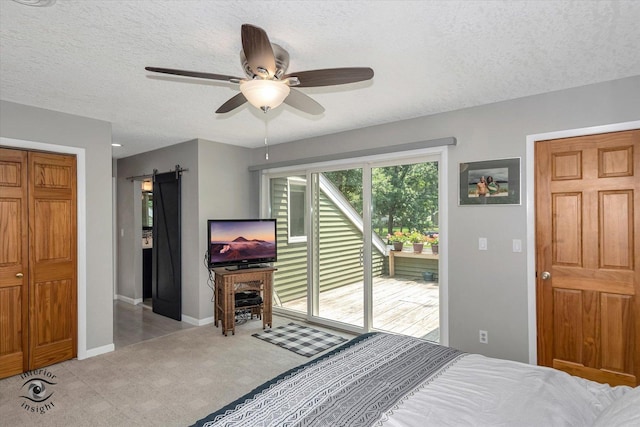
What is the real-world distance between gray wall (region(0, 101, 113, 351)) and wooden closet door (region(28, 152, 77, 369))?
0.13 meters

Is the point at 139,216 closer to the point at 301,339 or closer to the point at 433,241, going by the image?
the point at 301,339

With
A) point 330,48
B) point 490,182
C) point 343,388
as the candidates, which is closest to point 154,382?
point 343,388

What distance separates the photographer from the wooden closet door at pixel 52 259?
3.31 m

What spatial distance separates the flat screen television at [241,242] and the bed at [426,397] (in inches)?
114

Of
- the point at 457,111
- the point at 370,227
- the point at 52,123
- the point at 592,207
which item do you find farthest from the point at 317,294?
the point at 52,123

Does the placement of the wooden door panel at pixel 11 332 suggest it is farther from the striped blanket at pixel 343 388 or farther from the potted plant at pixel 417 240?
the potted plant at pixel 417 240

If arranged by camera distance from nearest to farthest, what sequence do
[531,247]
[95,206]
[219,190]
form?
[531,247] → [95,206] → [219,190]

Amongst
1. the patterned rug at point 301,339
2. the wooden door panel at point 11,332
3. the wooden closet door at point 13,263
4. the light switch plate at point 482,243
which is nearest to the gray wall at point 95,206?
the wooden closet door at point 13,263

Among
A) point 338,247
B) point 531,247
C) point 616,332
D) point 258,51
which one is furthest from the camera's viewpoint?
point 338,247

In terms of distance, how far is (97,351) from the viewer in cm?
370

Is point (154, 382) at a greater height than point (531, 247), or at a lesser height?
lesser

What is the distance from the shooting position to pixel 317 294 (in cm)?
484

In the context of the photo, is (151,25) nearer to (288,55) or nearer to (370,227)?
(288,55)

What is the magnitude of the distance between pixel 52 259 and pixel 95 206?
Result: 0.64 metres
